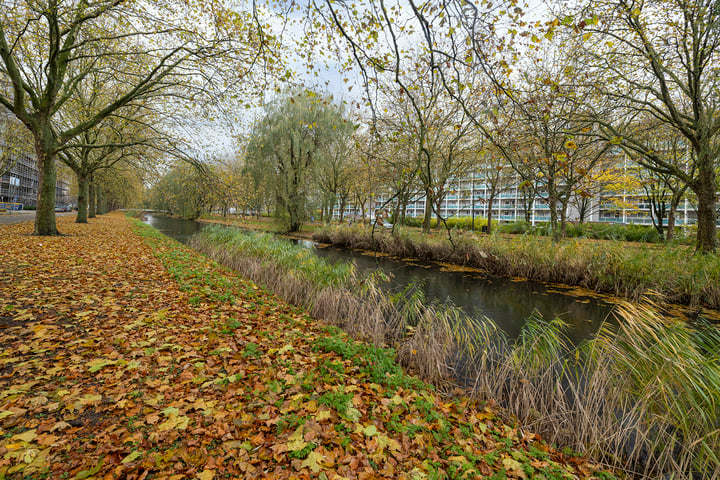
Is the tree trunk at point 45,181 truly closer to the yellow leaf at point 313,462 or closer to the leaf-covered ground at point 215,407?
the leaf-covered ground at point 215,407

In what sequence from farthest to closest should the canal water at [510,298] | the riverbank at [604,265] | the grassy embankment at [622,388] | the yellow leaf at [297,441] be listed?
the riverbank at [604,265], the canal water at [510,298], the grassy embankment at [622,388], the yellow leaf at [297,441]

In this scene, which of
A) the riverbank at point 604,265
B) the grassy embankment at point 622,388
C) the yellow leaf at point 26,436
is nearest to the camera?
the yellow leaf at point 26,436

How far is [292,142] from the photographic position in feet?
68.7

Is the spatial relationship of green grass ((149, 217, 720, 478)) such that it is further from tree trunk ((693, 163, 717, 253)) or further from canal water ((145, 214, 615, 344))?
tree trunk ((693, 163, 717, 253))

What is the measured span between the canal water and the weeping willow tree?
517 inches

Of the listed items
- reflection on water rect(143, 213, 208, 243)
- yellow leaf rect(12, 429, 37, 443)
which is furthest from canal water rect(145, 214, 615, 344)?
reflection on water rect(143, 213, 208, 243)

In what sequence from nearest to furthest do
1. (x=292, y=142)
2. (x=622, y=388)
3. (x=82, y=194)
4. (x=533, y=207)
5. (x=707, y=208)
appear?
(x=622, y=388)
(x=707, y=208)
(x=82, y=194)
(x=292, y=142)
(x=533, y=207)

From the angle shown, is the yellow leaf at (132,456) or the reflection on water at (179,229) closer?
the yellow leaf at (132,456)

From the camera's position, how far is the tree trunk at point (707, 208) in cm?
857

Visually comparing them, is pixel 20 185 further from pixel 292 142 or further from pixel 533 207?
pixel 533 207

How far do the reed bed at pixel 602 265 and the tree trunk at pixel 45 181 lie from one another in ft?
39.0

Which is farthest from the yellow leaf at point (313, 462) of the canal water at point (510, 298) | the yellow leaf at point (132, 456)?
the canal water at point (510, 298)

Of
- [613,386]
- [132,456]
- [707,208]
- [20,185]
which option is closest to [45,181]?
[132,456]

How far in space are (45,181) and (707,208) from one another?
2180cm
